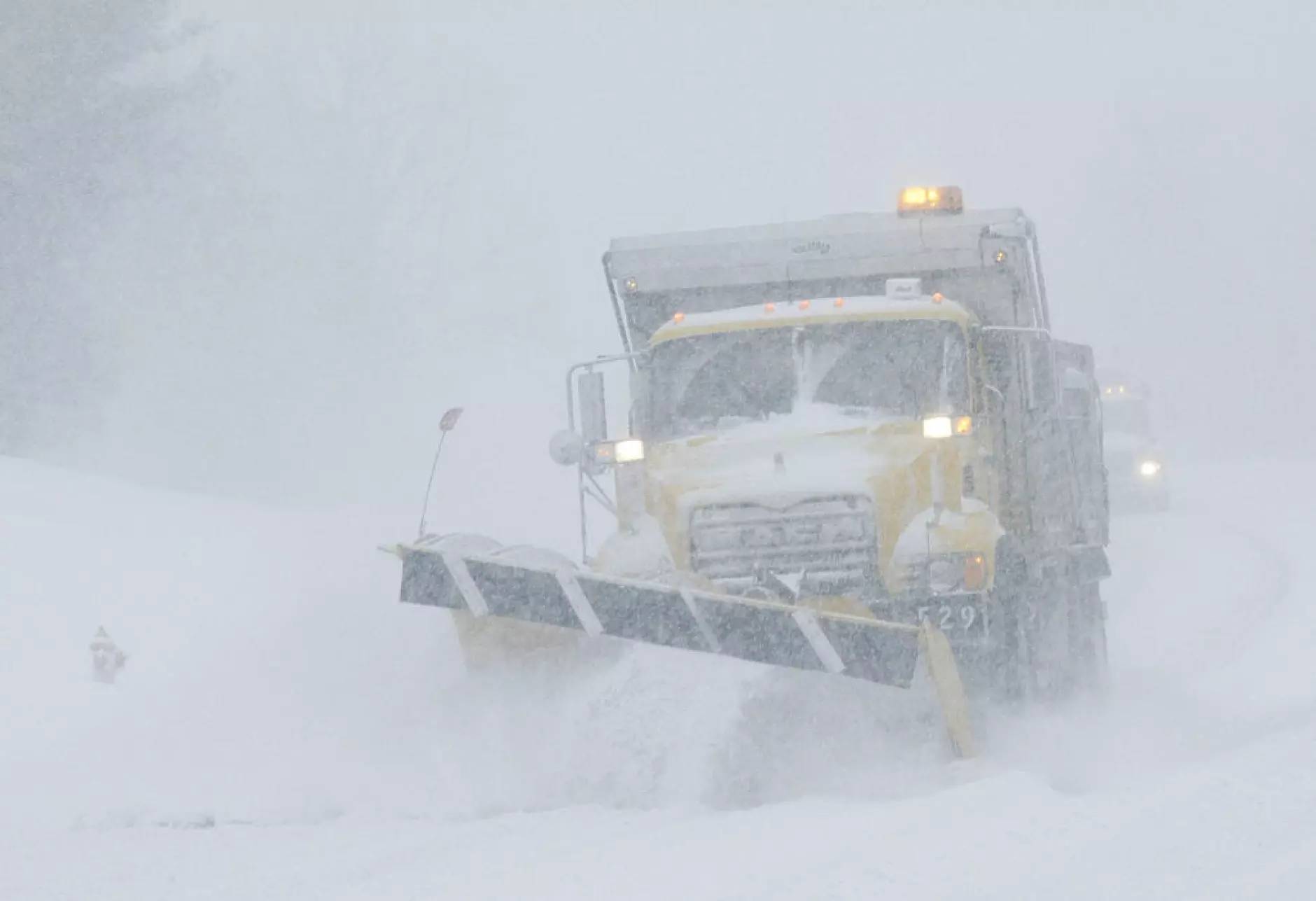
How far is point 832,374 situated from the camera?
9453 mm

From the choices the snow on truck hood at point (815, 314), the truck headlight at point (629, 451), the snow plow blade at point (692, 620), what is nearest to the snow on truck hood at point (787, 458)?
the truck headlight at point (629, 451)

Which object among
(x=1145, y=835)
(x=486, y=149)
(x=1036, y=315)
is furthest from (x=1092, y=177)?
(x=1145, y=835)

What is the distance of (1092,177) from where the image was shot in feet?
258

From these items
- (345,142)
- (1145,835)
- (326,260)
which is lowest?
(1145,835)

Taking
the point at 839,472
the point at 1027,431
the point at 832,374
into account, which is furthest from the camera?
the point at 1027,431

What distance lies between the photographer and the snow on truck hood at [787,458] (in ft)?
27.8

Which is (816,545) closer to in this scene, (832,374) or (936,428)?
(936,428)

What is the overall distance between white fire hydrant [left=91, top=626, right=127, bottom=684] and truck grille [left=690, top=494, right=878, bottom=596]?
17.0 feet

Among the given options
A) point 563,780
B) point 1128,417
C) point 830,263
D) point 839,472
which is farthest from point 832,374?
point 1128,417

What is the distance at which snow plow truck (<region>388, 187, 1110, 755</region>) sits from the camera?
7.75m

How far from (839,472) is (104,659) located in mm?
5688

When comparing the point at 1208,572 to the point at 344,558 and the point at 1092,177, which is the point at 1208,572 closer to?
the point at 344,558

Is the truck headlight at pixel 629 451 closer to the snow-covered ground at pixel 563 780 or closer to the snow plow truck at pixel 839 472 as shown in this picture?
the snow plow truck at pixel 839 472

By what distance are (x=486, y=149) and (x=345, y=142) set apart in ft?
52.9
